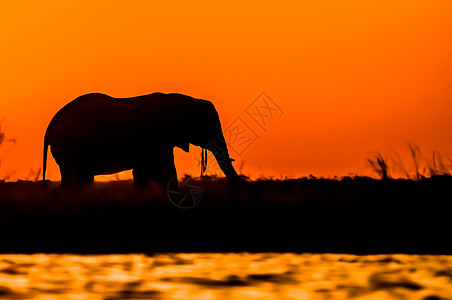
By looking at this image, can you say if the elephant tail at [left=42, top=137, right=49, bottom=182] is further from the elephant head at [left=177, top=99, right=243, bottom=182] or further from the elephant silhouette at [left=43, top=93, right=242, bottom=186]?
the elephant head at [left=177, top=99, right=243, bottom=182]

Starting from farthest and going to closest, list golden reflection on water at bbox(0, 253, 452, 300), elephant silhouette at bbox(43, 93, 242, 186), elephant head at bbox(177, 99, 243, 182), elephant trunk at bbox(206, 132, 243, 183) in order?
elephant head at bbox(177, 99, 243, 182) → elephant silhouette at bbox(43, 93, 242, 186) → elephant trunk at bbox(206, 132, 243, 183) → golden reflection on water at bbox(0, 253, 452, 300)

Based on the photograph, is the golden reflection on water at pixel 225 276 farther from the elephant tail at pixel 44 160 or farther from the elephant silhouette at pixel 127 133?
the elephant silhouette at pixel 127 133

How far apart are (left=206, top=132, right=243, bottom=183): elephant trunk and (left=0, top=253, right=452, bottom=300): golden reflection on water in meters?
6.49

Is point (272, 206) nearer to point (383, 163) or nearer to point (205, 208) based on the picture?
point (205, 208)

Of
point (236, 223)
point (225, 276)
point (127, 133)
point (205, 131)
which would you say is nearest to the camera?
point (225, 276)

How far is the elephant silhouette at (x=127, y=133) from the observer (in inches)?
746

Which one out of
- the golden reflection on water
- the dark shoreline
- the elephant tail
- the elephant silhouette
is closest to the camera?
the golden reflection on water

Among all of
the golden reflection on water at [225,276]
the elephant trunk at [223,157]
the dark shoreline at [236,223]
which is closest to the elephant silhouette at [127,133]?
the elephant trunk at [223,157]

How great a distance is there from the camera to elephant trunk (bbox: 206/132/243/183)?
729 inches

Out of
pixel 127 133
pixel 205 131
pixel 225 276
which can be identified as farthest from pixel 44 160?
pixel 225 276

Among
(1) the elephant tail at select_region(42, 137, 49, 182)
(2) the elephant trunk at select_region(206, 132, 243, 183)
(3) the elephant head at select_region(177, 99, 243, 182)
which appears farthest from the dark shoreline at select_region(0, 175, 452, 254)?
(3) the elephant head at select_region(177, 99, 243, 182)

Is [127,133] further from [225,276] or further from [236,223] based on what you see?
[225,276]

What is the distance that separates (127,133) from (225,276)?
33.4ft

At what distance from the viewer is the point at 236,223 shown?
13.8 meters
